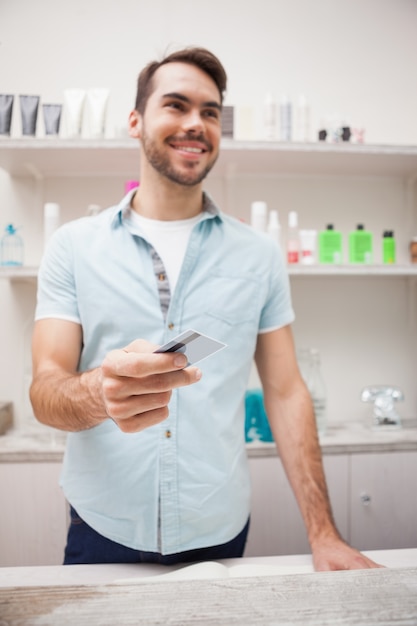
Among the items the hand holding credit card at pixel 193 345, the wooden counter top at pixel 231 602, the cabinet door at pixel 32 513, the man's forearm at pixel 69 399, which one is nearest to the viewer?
the wooden counter top at pixel 231 602

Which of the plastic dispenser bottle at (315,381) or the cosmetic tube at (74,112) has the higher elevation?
the cosmetic tube at (74,112)

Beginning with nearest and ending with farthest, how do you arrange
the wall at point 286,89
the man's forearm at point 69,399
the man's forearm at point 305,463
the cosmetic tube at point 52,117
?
the man's forearm at point 69,399, the man's forearm at point 305,463, the cosmetic tube at point 52,117, the wall at point 286,89

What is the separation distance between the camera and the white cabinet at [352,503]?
4.66 feet

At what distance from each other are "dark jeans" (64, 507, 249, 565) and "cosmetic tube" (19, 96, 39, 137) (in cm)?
104

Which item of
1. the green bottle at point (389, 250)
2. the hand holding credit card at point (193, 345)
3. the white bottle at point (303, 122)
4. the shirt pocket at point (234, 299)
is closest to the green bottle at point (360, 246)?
the green bottle at point (389, 250)

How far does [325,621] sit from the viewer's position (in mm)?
279

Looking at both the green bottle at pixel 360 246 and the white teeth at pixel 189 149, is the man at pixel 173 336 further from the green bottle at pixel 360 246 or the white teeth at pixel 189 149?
the green bottle at pixel 360 246

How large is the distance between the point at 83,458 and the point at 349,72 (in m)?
1.55

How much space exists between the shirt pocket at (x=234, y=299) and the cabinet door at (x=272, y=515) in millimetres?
625

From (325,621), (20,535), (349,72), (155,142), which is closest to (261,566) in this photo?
(325,621)

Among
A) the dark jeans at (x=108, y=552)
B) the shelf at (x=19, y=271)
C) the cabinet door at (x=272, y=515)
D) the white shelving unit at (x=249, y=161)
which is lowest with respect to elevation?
the cabinet door at (x=272, y=515)

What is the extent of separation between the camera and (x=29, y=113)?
4.73 ft

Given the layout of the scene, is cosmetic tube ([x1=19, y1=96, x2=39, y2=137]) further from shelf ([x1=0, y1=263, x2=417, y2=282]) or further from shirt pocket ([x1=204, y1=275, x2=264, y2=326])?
shirt pocket ([x1=204, y1=275, x2=264, y2=326])

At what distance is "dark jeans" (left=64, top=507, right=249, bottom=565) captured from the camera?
854 mm
